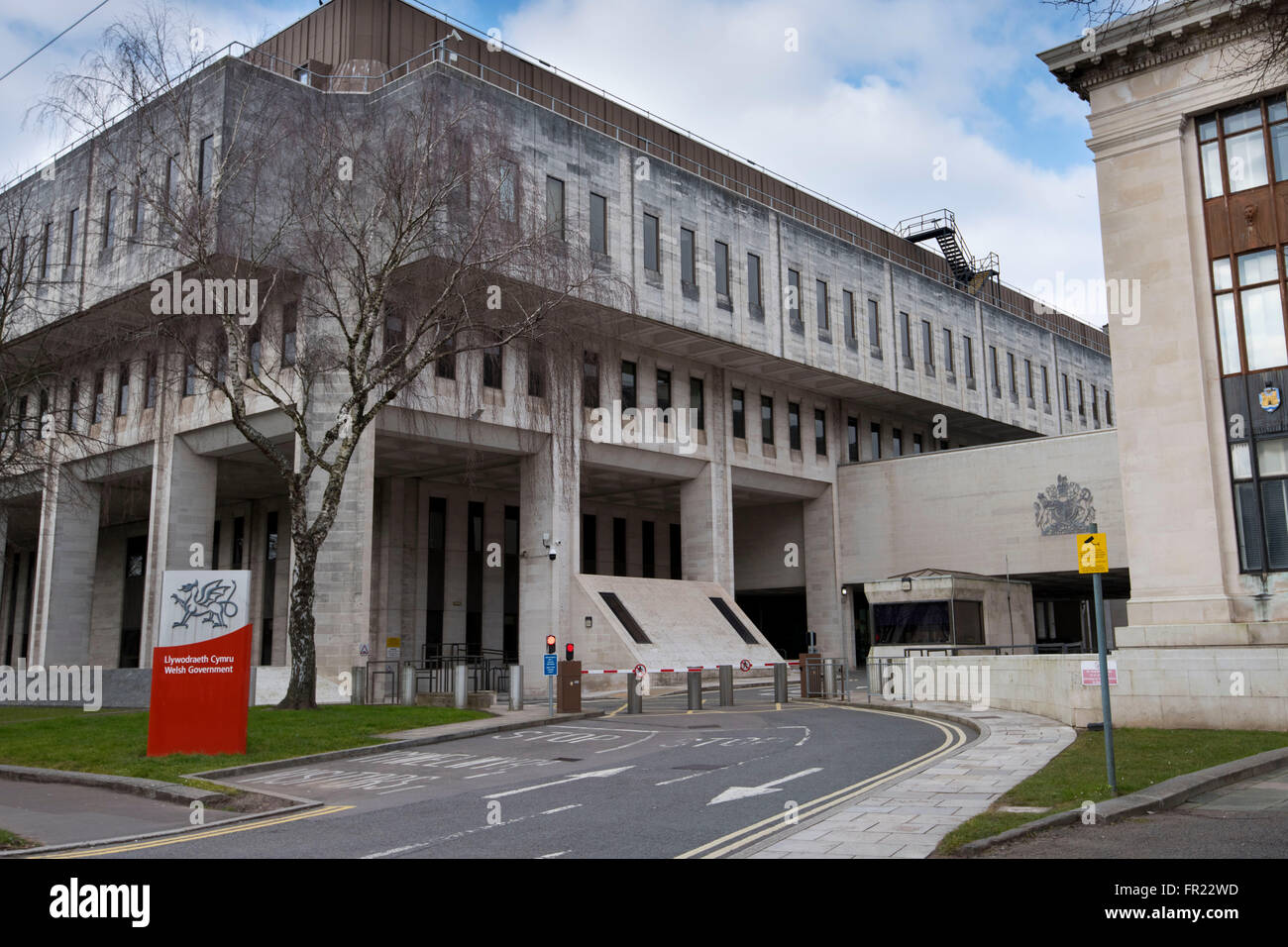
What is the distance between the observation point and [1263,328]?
19.6 metres

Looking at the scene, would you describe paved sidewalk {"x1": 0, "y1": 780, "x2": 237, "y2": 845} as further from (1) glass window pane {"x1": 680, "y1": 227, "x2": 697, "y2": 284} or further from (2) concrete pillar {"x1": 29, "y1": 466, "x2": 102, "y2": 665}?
(1) glass window pane {"x1": 680, "y1": 227, "x2": 697, "y2": 284}

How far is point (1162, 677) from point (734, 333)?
28312 millimetres

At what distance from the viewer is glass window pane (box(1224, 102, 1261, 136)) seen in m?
19.8

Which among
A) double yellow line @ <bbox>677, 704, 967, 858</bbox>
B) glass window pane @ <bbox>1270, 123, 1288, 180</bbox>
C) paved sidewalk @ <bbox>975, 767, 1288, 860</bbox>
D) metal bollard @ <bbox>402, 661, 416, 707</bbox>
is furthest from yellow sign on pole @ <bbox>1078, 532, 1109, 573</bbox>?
metal bollard @ <bbox>402, 661, 416, 707</bbox>

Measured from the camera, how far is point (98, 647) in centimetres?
5156

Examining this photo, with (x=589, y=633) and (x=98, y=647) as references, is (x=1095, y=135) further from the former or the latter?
(x=98, y=647)

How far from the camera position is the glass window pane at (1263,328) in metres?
19.4

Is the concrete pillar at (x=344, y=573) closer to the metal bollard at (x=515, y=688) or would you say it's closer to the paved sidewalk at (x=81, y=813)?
the metal bollard at (x=515, y=688)

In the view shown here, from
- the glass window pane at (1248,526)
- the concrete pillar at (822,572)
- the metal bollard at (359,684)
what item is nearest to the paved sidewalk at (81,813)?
the metal bollard at (359,684)

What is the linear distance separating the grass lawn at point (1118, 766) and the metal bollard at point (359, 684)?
18.2 m

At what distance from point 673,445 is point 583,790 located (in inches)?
1273

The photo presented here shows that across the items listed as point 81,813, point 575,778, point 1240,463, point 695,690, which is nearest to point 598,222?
point 695,690
